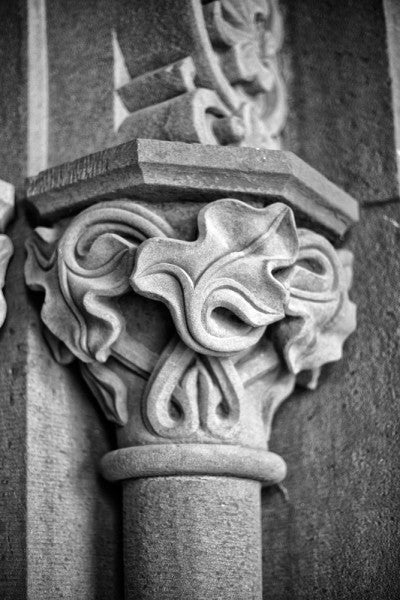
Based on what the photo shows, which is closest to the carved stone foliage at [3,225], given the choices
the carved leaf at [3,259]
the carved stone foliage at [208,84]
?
the carved leaf at [3,259]

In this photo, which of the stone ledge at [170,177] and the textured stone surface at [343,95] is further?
the textured stone surface at [343,95]

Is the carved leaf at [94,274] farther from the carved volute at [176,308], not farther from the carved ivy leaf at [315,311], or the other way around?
Answer: the carved ivy leaf at [315,311]

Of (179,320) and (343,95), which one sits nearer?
(179,320)

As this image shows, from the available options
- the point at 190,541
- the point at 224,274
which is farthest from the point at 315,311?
the point at 190,541

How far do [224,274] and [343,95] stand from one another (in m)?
0.67

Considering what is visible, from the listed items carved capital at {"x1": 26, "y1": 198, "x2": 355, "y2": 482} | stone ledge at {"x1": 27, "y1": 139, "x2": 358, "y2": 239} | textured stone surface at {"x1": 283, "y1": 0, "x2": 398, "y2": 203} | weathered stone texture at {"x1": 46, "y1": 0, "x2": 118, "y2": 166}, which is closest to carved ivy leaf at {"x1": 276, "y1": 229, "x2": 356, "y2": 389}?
carved capital at {"x1": 26, "y1": 198, "x2": 355, "y2": 482}

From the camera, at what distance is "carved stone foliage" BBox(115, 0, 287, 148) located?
1870mm

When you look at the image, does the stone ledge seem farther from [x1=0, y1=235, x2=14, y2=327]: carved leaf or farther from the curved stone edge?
the curved stone edge

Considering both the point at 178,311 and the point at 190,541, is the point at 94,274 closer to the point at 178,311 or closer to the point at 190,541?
the point at 178,311

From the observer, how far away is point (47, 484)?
68.6 inches

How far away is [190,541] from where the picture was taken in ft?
5.49

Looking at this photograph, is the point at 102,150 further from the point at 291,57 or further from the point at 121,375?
the point at 291,57

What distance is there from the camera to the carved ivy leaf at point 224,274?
167cm

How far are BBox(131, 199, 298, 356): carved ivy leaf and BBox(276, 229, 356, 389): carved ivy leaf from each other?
0.07m
